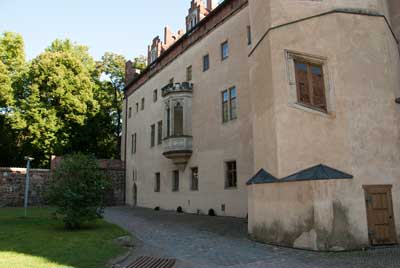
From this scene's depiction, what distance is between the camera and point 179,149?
22703 millimetres

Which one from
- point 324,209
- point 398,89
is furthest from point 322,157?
point 398,89

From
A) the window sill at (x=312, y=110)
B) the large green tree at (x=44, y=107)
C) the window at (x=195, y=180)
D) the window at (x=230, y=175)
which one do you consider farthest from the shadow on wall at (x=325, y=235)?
the large green tree at (x=44, y=107)

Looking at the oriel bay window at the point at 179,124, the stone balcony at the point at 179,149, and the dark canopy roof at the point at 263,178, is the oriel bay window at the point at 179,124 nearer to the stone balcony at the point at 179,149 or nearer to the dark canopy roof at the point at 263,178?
the stone balcony at the point at 179,149

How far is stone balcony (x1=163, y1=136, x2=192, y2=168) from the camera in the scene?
892 inches

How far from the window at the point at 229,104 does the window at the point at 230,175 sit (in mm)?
2631

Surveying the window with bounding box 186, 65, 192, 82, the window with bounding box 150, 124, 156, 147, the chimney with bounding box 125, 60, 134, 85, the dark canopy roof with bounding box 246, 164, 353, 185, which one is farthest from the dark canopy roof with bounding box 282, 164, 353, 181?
the chimney with bounding box 125, 60, 134, 85

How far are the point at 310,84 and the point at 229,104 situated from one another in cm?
883

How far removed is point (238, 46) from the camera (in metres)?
19.4

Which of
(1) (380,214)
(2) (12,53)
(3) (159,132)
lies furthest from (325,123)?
(2) (12,53)

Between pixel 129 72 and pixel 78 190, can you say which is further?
pixel 129 72

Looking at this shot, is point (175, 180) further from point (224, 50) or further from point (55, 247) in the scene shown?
point (55, 247)

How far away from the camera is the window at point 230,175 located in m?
18.9

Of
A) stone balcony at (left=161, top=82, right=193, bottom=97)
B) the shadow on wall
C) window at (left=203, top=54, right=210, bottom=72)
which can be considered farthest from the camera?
stone balcony at (left=161, top=82, right=193, bottom=97)

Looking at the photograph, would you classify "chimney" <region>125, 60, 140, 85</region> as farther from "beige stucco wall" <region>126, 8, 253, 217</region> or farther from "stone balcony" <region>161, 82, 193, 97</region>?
"stone balcony" <region>161, 82, 193, 97</region>
